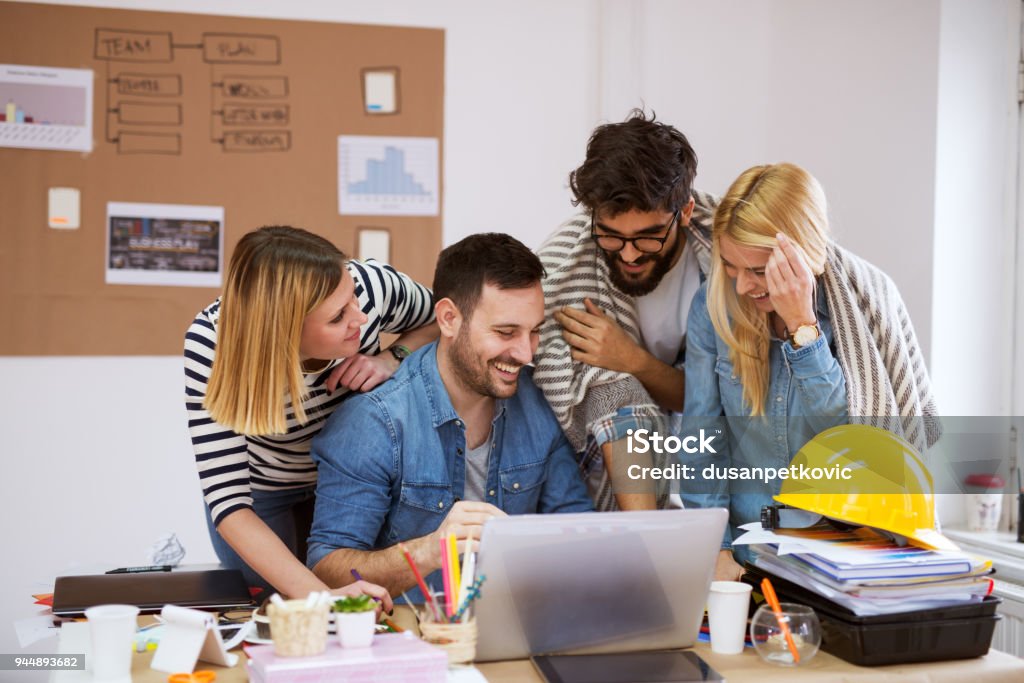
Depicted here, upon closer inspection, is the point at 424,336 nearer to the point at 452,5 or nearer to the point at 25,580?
the point at 452,5

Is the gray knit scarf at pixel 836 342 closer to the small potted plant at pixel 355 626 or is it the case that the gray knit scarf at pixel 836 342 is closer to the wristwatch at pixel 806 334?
the wristwatch at pixel 806 334

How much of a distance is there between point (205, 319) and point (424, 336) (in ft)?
1.61

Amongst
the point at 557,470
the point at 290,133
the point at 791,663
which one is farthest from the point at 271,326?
the point at 290,133

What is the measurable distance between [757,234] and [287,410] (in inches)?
38.4

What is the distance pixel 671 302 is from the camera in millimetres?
2186

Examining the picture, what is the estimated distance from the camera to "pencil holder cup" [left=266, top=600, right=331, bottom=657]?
119 cm

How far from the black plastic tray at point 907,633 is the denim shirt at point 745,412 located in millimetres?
479

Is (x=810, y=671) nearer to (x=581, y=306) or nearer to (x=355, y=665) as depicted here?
(x=355, y=665)

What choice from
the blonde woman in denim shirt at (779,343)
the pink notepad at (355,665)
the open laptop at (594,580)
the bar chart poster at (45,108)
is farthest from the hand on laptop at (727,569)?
the bar chart poster at (45,108)

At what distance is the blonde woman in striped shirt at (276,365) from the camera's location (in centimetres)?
163

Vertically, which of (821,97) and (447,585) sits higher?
(821,97)

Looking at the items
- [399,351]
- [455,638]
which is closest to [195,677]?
[455,638]

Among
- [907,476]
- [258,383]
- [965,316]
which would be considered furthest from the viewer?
[965,316]

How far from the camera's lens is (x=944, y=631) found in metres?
1.40
